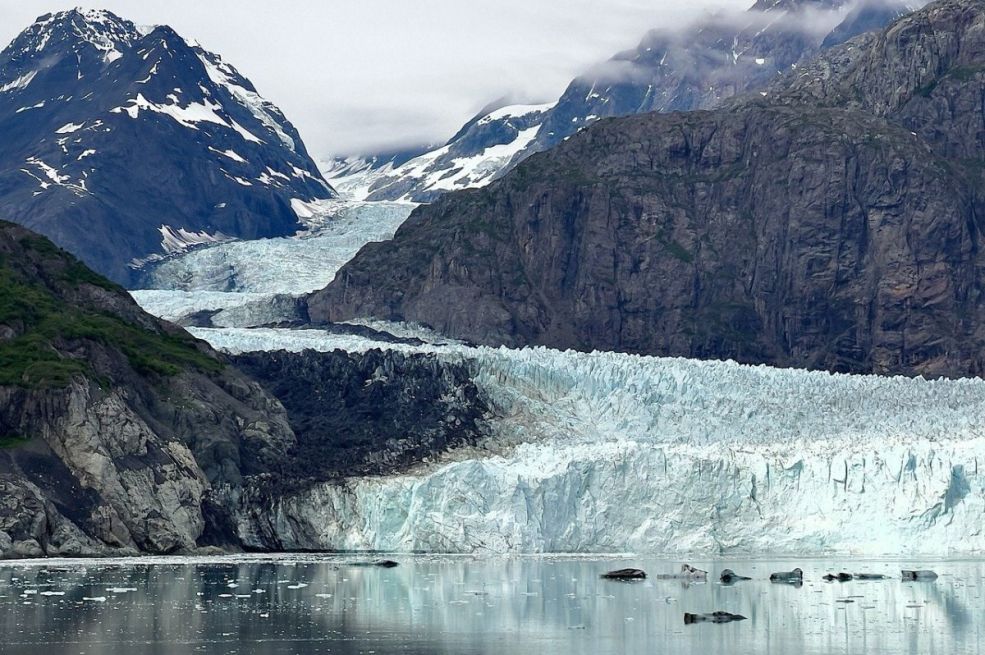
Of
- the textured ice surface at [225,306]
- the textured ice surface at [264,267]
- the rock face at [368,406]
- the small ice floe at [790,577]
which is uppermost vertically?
the textured ice surface at [264,267]

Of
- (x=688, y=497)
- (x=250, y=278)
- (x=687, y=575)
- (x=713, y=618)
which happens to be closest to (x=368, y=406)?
(x=688, y=497)

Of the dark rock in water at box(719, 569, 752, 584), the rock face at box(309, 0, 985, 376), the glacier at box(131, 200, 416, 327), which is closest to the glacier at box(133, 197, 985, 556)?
the dark rock in water at box(719, 569, 752, 584)

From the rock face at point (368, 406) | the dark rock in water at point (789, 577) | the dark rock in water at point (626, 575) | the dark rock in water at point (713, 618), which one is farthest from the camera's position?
the rock face at point (368, 406)

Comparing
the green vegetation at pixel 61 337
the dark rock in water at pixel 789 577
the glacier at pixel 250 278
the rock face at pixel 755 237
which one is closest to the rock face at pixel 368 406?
the green vegetation at pixel 61 337

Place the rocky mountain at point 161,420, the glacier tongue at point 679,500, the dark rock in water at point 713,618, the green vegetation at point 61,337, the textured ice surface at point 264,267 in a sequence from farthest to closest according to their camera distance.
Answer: the textured ice surface at point 264,267 < the green vegetation at point 61,337 < the glacier tongue at point 679,500 < the rocky mountain at point 161,420 < the dark rock in water at point 713,618

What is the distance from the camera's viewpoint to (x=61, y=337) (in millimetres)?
101250

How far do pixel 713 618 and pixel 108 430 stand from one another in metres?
39.5

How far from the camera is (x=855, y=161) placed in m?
152

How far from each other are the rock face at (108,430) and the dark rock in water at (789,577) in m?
28.8

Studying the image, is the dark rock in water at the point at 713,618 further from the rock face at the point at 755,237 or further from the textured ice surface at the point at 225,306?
the textured ice surface at the point at 225,306

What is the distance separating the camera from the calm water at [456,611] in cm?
5591

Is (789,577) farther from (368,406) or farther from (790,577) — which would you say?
(368,406)

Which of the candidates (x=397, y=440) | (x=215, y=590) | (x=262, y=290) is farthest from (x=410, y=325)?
(x=215, y=590)

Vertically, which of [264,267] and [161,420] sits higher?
[264,267]
